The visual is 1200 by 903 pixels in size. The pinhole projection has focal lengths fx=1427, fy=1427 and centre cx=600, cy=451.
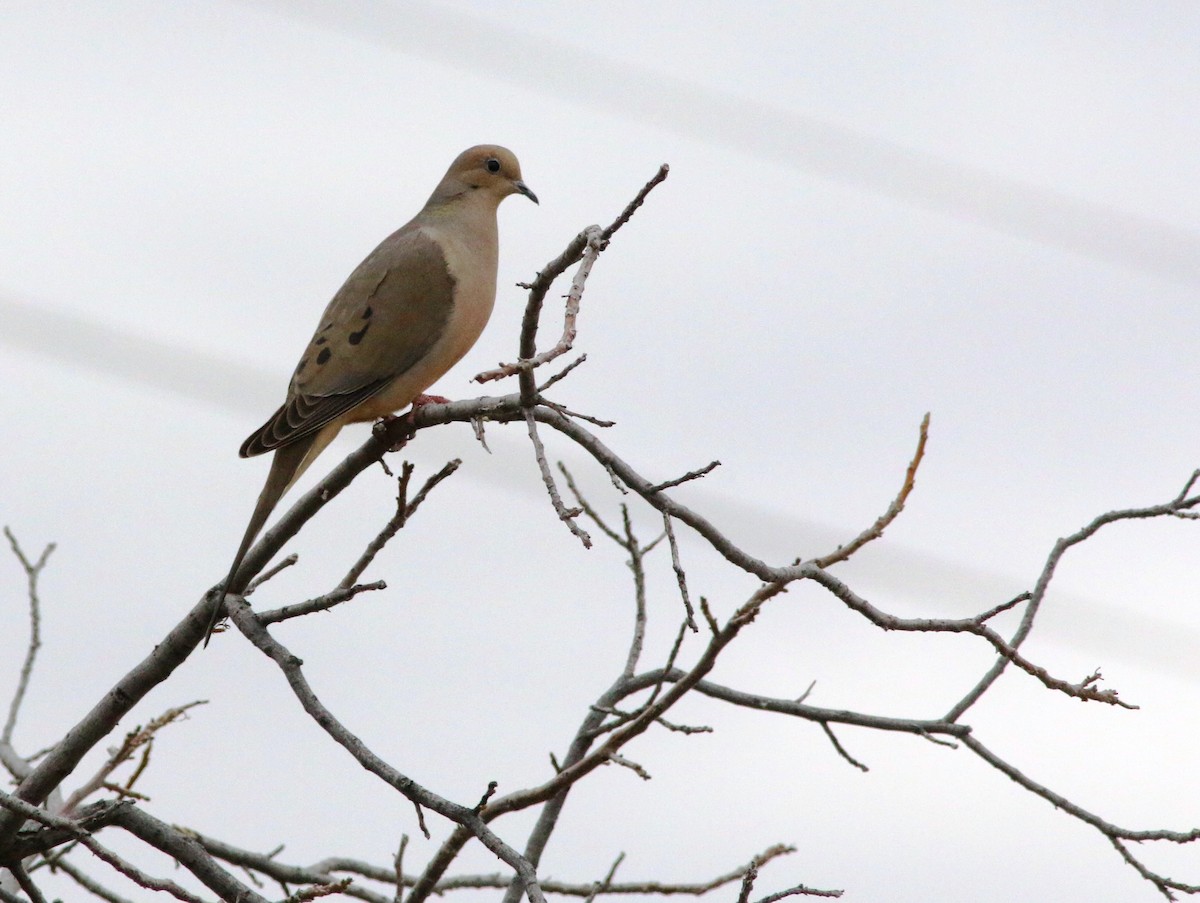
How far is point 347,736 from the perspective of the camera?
2.51 m

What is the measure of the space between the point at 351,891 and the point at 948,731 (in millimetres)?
1479

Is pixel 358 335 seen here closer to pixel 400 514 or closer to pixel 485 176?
pixel 485 176

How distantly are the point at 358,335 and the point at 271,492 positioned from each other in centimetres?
87

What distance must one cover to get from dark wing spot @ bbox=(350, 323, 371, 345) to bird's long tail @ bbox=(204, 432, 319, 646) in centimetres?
40

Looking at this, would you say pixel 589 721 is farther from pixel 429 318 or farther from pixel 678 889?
pixel 429 318

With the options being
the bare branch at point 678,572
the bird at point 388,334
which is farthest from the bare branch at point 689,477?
the bird at point 388,334

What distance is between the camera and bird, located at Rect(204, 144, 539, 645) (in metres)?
4.20

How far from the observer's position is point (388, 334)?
4.50m

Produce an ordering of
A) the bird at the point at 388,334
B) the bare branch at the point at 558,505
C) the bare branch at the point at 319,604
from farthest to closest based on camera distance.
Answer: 1. the bird at the point at 388,334
2. the bare branch at the point at 319,604
3. the bare branch at the point at 558,505

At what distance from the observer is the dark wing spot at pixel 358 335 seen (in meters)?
4.53

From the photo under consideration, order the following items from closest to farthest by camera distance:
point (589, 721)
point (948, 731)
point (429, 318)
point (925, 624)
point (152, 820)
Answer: point (925, 624)
point (152, 820)
point (948, 731)
point (589, 721)
point (429, 318)

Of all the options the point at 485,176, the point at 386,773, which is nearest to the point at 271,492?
the point at 386,773

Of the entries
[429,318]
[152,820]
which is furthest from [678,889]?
[429,318]

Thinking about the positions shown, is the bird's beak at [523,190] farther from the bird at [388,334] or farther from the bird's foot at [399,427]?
the bird's foot at [399,427]
